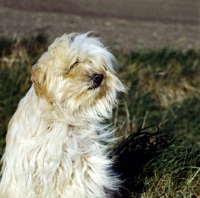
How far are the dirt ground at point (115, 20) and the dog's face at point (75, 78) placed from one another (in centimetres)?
551

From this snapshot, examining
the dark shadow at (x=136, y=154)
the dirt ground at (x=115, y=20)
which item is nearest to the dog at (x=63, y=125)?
the dark shadow at (x=136, y=154)

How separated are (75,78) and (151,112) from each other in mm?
4709

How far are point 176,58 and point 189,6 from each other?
4092 mm

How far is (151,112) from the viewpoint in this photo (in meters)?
8.63

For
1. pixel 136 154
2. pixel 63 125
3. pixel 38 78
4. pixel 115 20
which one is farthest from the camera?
pixel 115 20

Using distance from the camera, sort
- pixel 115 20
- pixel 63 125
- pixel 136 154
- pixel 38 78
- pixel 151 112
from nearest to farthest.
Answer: pixel 38 78 → pixel 63 125 → pixel 136 154 → pixel 151 112 → pixel 115 20

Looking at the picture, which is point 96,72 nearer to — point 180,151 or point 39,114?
point 39,114

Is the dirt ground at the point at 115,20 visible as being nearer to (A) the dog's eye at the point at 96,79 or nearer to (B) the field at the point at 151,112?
(B) the field at the point at 151,112

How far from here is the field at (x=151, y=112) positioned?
16.1 ft

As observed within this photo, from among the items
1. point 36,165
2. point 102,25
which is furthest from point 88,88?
point 102,25

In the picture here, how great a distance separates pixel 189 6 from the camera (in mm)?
13289

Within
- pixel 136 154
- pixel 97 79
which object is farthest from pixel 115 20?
pixel 97 79

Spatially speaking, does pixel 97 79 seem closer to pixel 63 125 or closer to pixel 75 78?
pixel 75 78

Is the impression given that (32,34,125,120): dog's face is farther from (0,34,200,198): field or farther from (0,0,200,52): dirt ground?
(0,0,200,52): dirt ground
